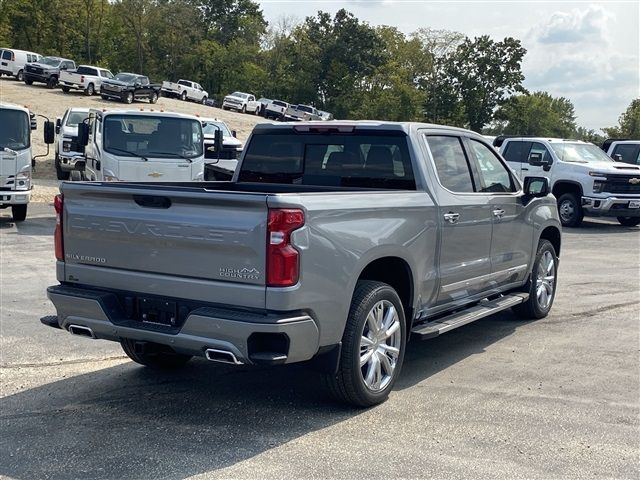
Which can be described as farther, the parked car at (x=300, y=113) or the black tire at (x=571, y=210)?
the parked car at (x=300, y=113)

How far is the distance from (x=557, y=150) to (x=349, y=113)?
51.0m

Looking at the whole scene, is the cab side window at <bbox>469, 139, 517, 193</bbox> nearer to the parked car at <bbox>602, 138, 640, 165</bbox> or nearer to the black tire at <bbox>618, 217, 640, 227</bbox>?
the black tire at <bbox>618, 217, 640, 227</bbox>

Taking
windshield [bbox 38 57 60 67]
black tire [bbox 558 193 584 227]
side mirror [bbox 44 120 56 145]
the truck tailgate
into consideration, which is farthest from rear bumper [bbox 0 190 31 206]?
windshield [bbox 38 57 60 67]

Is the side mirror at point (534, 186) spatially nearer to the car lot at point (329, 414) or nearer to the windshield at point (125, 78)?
the car lot at point (329, 414)

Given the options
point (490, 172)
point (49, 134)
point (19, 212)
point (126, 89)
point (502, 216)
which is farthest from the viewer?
point (126, 89)

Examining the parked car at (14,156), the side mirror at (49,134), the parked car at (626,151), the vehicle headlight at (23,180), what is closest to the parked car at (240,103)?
the parked car at (626,151)

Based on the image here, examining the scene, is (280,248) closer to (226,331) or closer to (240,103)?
(226,331)

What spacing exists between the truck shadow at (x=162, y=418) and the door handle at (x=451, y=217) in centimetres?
124

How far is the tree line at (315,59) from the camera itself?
66812mm

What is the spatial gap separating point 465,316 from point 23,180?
11.0m

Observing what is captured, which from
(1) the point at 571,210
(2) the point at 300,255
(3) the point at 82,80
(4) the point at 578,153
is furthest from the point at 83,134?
(3) the point at 82,80

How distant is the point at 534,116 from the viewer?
86375 mm

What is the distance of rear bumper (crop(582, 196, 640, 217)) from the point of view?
59.1 ft

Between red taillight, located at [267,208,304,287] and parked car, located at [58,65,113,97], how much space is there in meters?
43.3
